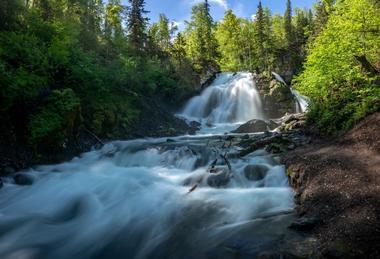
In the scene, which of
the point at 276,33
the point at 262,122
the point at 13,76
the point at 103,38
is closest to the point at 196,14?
the point at 276,33

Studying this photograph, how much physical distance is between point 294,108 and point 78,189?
2306 centimetres

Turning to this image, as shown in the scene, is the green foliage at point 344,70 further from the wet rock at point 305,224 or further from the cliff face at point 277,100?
the cliff face at point 277,100

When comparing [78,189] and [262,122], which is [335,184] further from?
[262,122]

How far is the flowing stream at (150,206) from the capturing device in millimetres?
7281

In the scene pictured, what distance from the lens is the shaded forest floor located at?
5574mm

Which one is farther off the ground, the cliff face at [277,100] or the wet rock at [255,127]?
the cliff face at [277,100]

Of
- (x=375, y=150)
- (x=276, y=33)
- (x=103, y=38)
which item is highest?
(x=276, y=33)

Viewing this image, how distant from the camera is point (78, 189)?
11.1 metres

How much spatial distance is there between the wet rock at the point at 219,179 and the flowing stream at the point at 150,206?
3 cm

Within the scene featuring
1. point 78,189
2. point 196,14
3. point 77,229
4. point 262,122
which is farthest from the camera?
point 196,14

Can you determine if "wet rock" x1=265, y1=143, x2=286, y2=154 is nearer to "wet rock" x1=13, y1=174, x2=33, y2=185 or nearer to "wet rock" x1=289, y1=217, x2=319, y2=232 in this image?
"wet rock" x1=289, y1=217, x2=319, y2=232

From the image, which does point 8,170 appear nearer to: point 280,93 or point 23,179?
point 23,179

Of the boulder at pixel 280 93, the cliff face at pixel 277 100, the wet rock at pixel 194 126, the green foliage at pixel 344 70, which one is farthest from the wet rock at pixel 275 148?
the boulder at pixel 280 93

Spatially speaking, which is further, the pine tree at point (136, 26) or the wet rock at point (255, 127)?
the pine tree at point (136, 26)
